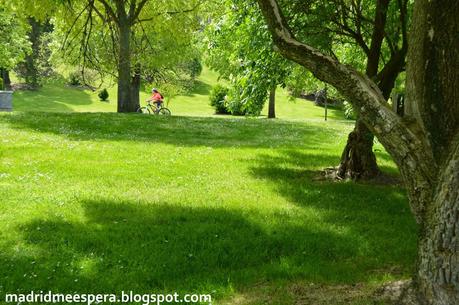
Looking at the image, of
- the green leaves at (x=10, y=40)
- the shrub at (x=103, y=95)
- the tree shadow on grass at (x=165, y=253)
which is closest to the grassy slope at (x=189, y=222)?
the tree shadow on grass at (x=165, y=253)

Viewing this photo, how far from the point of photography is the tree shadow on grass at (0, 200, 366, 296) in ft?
23.9

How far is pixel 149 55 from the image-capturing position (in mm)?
40094

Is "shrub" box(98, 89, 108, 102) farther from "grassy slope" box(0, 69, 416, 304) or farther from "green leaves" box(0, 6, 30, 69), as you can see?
"grassy slope" box(0, 69, 416, 304)

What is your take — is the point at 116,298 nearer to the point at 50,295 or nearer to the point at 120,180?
the point at 50,295

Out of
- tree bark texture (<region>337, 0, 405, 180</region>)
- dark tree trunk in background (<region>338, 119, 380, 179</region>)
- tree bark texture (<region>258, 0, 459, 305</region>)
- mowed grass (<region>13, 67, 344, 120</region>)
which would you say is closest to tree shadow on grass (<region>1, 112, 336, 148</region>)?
dark tree trunk in background (<region>338, 119, 380, 179</region>)

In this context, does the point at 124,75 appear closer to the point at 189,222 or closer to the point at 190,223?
the point at 189,222

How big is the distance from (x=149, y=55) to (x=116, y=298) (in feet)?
115

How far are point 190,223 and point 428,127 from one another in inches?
202

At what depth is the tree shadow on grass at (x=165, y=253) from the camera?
729cm

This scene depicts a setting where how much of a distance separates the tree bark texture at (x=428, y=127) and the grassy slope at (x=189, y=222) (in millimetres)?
1823

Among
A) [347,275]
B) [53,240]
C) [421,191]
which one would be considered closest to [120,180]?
[53,240]

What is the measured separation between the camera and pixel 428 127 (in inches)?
253

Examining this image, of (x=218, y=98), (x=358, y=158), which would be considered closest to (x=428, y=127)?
(x=358, y=158)

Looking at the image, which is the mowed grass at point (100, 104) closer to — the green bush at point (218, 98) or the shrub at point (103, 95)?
the shrub at point (103, 95)
